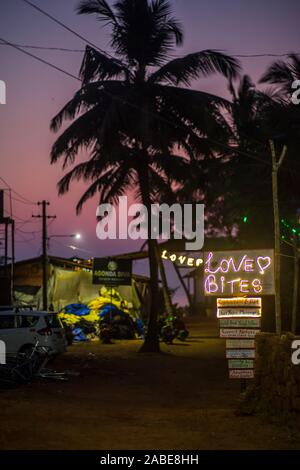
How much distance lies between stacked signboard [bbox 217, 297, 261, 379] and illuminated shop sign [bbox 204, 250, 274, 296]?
1088mm

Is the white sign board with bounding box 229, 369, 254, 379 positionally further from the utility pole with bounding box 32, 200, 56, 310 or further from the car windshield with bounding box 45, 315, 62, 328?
the utility pole with bounding box 32, 200, 56, 310

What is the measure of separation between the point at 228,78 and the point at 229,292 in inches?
357

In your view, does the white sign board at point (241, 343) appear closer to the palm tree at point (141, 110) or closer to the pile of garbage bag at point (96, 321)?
the palm tree at point (141, 110)

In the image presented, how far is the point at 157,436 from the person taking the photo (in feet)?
29.3

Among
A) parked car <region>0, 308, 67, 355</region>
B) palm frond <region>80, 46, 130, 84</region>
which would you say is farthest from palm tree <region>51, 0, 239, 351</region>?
parked car <region>0, 308, 67, 355</region>

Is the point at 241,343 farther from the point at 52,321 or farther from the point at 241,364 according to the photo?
the point at 52,321

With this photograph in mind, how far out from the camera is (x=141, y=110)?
21.2 meters

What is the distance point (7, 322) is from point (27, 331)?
2.24 ft

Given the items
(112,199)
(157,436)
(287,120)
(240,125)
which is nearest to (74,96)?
(112,199)

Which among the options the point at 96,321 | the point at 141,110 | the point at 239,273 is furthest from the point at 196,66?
the point at 96,321

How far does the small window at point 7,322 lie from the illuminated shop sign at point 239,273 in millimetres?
6977

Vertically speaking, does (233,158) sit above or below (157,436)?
above

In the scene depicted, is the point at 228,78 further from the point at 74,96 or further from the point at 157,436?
the point at 157,436

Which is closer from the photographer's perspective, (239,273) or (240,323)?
(240,323)
